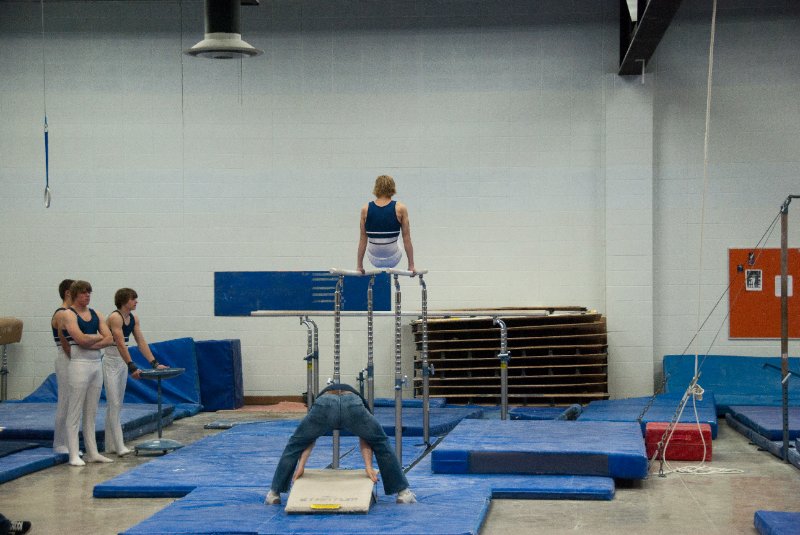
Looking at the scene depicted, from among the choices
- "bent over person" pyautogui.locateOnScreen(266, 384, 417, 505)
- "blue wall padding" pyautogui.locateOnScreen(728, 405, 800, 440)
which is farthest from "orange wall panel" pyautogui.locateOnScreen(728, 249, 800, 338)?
"bent over person" pyautogui.locateOnScreen(266, 384, 417, 505)

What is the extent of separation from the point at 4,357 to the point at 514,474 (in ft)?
28.8

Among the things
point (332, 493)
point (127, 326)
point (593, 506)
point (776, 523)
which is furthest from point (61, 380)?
point (776, 523)

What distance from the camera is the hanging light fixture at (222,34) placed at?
33.8 feet

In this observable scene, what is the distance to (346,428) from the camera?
771 centimetres

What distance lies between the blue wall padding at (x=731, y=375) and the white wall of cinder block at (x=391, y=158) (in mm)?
245

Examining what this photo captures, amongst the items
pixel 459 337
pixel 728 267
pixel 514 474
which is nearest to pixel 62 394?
pixel 514 474

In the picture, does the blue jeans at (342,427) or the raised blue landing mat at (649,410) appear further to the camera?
the raised blue landing mat at (649,410)

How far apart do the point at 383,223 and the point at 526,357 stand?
515cm

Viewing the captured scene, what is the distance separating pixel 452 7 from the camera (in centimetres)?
1495

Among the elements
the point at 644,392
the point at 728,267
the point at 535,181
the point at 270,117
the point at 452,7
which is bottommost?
the point at 644,392

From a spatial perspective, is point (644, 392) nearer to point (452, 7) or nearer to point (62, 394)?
point (452, 7)

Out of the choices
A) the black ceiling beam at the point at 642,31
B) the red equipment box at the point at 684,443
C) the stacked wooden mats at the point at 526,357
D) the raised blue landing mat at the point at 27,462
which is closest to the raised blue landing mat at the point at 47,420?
the raised blue landing mat at the point at 27,462

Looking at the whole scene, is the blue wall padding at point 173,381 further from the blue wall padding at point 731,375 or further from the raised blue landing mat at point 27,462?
the blue wall padding at point 731,375

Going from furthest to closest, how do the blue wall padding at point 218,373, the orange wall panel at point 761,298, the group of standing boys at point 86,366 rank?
the blue wall padding at point 218,373, the orange wall panel at point 761,298, the group of standing boys at point 86,366
